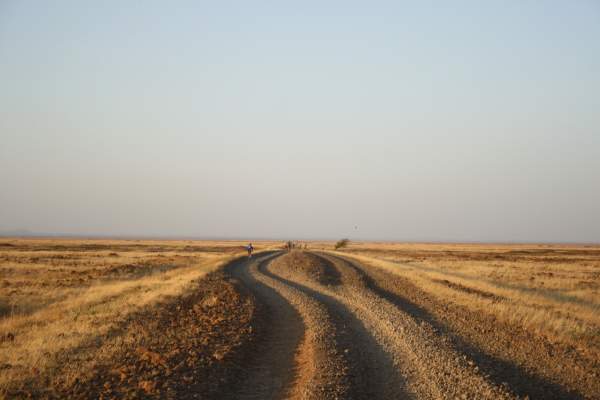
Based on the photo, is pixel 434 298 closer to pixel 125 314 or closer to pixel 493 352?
pixel 493 352

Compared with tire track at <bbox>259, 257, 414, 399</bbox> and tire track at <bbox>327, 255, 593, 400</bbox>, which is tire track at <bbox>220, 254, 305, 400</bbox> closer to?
tire track at <bbox>259, 257, 414, 399</bbox>

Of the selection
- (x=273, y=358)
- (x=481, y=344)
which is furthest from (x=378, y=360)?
(x=481, y=344)

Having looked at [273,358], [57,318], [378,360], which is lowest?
[57,318]

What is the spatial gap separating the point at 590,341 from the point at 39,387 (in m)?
14.8

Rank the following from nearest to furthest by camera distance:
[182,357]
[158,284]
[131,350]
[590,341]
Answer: [182,357], [131,350], [590,341], [158,284]

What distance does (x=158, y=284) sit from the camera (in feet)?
98.0

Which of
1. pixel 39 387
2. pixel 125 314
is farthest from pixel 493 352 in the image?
pixel 125 314

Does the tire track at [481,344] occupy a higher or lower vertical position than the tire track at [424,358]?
lower

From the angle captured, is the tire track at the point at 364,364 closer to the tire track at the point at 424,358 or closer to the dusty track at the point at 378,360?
the dusty track at the point at 378,360

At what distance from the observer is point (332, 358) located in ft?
36.2

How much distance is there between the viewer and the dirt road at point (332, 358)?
9.15m

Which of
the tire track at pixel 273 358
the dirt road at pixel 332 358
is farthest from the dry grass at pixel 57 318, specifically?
the tire track at pixel 273 358

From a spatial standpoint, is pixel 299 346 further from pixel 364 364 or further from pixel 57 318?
pixel 57 318

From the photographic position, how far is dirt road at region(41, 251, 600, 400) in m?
9.15
